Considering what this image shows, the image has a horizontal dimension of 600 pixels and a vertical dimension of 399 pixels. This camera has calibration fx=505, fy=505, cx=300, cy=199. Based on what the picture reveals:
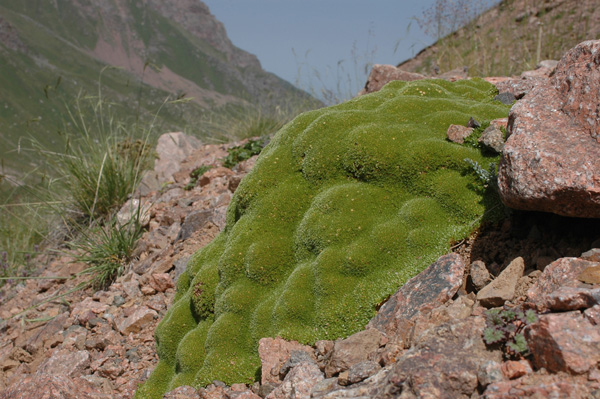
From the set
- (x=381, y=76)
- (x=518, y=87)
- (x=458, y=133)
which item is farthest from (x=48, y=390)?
(x=381, y=76)

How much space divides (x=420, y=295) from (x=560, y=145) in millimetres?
1681

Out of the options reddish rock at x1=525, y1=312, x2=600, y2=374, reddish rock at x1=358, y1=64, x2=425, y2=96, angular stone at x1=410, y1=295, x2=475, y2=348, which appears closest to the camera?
reddish rock at x1=525, y1=312, x2=600, y2=374

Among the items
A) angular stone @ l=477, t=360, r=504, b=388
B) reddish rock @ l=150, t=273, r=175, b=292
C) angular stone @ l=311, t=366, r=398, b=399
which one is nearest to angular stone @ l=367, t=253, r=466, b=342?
angular stone @ l=311, t=366, r=398, b=399

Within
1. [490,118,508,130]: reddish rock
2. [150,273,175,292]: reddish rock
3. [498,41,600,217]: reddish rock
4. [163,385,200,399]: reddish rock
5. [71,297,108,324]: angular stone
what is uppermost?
[490,118,508,130]: reddish rock

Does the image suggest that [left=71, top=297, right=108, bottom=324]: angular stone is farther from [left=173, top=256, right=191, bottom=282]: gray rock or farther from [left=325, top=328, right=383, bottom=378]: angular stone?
[left=325, top=328, right=383, bottom=378]: angular stone

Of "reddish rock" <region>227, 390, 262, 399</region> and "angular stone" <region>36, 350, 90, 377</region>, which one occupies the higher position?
"reddish rock" <region>227, 390, 262, 399</region>

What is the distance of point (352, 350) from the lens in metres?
4.16

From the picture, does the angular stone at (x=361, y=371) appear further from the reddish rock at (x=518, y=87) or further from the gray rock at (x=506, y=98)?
the reddish rock at (x=518, y=87)

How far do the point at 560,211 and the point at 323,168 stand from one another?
2.78m

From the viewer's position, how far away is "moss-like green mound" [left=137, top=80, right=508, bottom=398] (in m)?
4.97

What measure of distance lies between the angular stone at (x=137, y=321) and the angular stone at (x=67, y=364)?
0.57 meters

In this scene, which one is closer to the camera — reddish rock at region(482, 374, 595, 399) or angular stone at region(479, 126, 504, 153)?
reddish rock at region(482, 374, 595, 399)

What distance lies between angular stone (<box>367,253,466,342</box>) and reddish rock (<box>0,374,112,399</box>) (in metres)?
3.34

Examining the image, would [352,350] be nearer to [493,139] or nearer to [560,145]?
[560,145]
